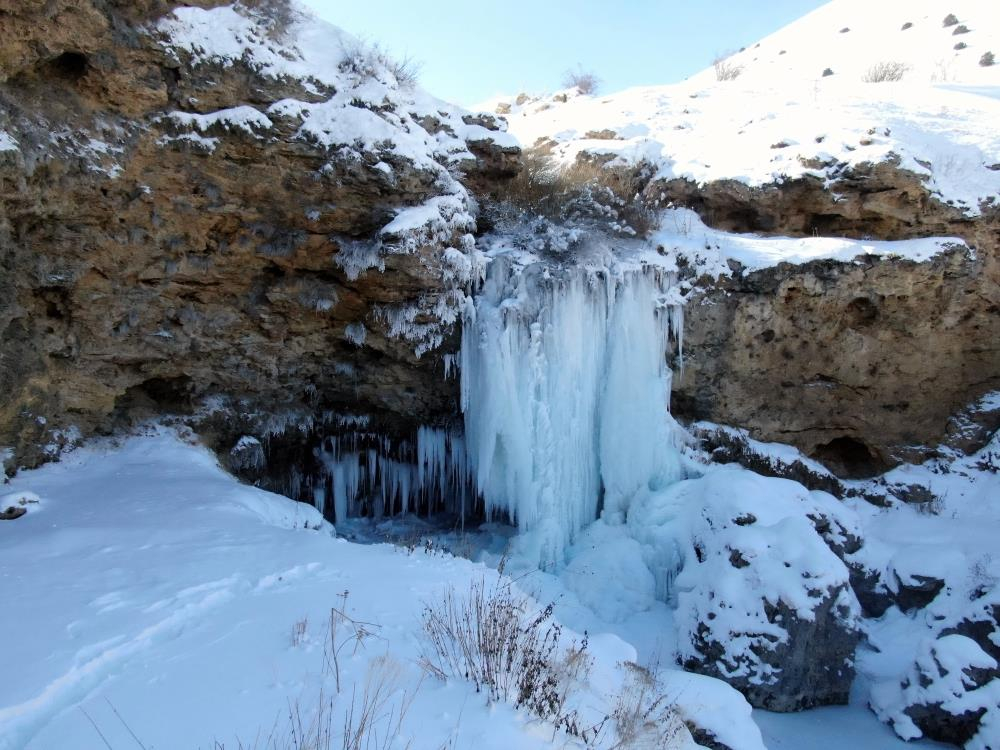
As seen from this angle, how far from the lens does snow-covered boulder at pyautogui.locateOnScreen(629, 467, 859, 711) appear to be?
6.98 metres

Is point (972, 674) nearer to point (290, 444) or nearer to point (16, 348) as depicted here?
point (290, 444)

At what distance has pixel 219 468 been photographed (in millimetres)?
8906

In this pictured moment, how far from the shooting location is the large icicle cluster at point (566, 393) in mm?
9266

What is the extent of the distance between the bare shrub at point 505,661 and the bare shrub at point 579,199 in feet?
24.0

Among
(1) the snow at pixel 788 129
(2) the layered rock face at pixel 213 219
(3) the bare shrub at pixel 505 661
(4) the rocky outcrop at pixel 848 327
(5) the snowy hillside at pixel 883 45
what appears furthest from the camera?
(5) the snowy hillside at pixel 883 45

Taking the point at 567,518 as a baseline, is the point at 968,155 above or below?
above

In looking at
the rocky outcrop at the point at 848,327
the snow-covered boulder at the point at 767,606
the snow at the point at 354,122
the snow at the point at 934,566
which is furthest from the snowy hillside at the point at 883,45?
the snow-covered boulder at the point at 767,606

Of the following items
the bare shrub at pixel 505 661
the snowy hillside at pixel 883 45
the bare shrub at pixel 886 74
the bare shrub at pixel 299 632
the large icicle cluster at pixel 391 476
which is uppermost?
the snowy hillside at pixel 883 45

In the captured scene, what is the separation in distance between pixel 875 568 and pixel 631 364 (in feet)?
14.3

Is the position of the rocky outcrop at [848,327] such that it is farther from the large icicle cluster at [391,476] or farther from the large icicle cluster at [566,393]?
the large icicle cluster at [391,476]

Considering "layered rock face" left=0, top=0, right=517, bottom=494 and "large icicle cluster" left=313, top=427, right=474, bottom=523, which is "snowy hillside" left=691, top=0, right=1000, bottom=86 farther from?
"large icicle cluster" left=313, top=427, right=474, bottom=523

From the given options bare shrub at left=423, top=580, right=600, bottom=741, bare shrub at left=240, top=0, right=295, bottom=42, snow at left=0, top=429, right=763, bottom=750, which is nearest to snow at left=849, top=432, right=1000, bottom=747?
snow at left=0, top=429, right=763, bottom=750

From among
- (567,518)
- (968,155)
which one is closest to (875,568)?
(567,518)

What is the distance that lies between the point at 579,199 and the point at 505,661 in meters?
8.39
